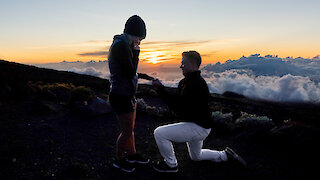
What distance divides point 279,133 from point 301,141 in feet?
1.96

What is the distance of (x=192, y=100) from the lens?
3695mm

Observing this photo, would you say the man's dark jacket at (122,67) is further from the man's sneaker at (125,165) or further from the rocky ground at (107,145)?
the rocky ground at (107,145)

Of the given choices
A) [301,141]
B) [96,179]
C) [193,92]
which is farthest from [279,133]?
[96,179]

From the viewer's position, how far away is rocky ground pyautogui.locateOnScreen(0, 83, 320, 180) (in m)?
4.43

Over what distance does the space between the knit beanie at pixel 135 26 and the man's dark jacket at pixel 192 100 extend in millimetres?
978

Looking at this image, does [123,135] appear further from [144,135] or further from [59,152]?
[144,135]

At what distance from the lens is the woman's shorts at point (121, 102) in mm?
3596

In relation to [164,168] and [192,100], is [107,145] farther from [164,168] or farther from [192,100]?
[192,100]

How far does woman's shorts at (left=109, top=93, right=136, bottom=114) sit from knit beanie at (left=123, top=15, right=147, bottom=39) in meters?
1.04

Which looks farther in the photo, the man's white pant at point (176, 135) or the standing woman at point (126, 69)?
the man's white pant at point (176, 135)

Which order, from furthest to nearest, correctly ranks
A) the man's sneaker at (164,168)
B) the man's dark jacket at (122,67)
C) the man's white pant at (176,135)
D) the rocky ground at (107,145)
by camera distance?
the rocky ground at (107,145) → the man's sneaker at (164,168) → the man's white pant at (176,135) → the man's dark jacket at (122,67)

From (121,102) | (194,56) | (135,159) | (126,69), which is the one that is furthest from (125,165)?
(194,56)

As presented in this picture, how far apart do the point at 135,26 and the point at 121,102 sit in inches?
49.0

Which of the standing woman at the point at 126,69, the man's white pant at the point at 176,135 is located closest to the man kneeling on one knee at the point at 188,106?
the man's white pant at the point at 176,135
